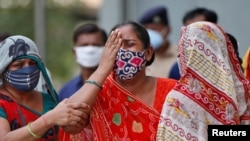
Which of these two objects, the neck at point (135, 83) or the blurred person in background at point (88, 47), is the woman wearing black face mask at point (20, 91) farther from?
the blurred person in background at point (88, 47)

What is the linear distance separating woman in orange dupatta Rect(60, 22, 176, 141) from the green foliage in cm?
619

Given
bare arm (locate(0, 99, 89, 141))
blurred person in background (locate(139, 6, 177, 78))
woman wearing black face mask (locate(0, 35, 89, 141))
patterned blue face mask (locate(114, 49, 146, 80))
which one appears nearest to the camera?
bare arm (locate(0, 99, 89, 141))

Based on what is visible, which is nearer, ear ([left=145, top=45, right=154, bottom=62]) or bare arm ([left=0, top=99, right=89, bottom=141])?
bare arm ([left=0, top=99, right=89, bottom=141])

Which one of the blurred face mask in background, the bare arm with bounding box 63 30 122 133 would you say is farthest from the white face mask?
the bare arm with bounding box 63 30 122 133

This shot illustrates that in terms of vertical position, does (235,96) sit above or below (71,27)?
above

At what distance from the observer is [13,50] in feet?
17.8

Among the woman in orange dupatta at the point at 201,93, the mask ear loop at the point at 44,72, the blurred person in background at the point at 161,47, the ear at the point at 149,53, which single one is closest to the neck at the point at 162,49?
the blurred person in background at the point at 161,47

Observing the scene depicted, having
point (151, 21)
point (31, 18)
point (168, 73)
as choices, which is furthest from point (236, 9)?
point (31, 18)

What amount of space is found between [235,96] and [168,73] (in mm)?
2643

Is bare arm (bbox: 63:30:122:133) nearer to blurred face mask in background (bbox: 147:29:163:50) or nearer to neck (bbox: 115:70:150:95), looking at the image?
neck (bbox: 115:70:150:95)

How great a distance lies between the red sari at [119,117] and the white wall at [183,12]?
3.10 m

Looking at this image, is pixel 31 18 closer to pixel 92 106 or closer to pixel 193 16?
pixel 193 16

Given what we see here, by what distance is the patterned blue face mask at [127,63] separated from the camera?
203 inches

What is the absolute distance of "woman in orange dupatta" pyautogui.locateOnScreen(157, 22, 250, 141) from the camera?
4988mm
